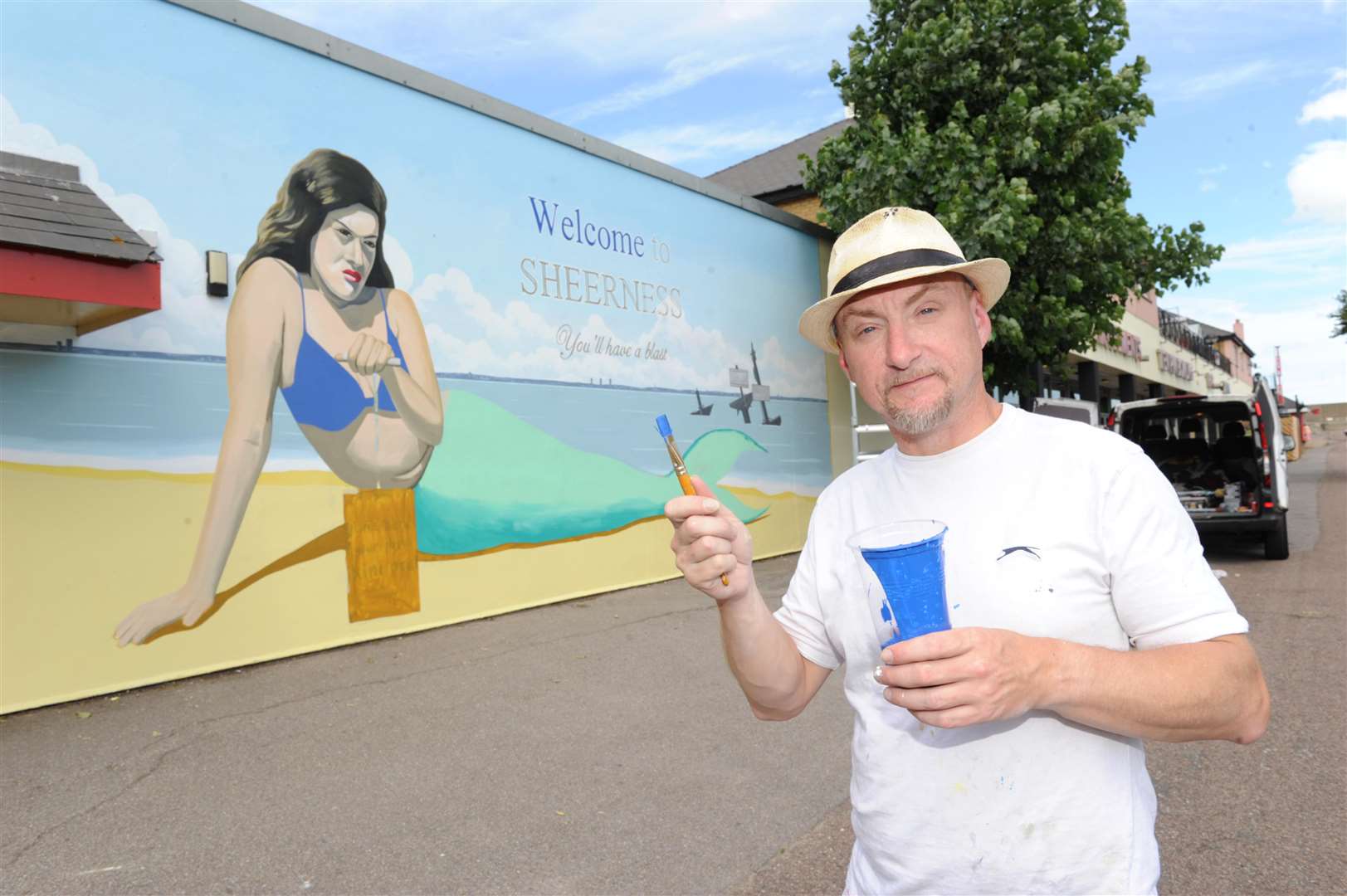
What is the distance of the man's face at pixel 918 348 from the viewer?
1.76 metres

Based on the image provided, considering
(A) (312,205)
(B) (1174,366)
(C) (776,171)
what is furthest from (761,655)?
(B) (1174,366)

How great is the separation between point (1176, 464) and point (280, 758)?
12.7 meters

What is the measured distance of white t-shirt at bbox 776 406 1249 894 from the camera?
1508mm

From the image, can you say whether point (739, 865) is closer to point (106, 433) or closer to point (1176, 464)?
point (106, 433)

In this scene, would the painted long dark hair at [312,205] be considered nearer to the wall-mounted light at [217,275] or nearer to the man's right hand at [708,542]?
the wall-mounted light at [217,275]

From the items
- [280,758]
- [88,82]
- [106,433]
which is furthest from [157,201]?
[280,758]

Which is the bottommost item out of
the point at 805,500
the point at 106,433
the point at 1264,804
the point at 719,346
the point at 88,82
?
the point at 1264,804

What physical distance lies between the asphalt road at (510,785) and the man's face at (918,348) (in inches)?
97.5

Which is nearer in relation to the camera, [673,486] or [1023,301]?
[673,486]

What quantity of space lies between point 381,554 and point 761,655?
7476 mm

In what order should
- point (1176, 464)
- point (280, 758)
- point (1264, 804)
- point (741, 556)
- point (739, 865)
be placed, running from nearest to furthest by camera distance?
point (741, 556) < point (739, 865) < point (1264, 804) < point (280, 758) < point (1176, 464)

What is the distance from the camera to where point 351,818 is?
431 cm

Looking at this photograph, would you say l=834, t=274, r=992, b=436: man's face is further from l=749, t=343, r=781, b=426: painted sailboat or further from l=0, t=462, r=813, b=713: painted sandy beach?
l=749, t=343, r=781, b=426: painted sailboat

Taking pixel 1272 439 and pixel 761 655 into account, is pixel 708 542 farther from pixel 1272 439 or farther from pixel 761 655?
pixel 1272 439
